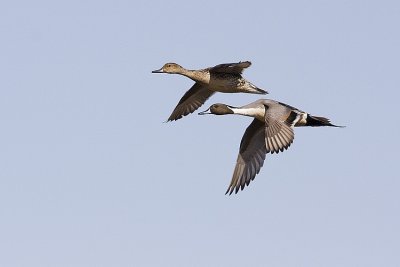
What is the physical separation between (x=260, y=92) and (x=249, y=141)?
130 centimetres

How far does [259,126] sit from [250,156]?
0.65 meters

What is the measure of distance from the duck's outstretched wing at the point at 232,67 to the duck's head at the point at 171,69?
4.86ft

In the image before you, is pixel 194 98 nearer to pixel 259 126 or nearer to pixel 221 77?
pixel 221 77

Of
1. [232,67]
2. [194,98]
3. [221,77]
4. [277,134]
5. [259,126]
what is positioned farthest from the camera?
[194,98]

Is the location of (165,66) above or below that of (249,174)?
above

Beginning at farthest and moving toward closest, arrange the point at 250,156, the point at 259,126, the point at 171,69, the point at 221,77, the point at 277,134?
1. the point at 171,69
2. the point at 221,77
3. the point at 259,126
4. the point at 250,156
5. the point at 277,134

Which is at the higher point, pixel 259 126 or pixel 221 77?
pixel 221 77

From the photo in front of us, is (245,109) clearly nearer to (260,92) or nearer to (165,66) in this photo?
(260,92)

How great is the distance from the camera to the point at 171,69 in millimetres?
24578

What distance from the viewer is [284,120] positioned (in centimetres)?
2075

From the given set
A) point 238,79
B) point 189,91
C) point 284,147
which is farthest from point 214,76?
point 284,147

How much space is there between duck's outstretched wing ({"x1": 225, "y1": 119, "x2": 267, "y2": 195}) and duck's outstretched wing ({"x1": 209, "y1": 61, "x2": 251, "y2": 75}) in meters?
1.08

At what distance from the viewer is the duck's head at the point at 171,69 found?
24444 millimetres

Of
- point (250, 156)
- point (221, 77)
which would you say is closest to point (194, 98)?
point (221, 77)
